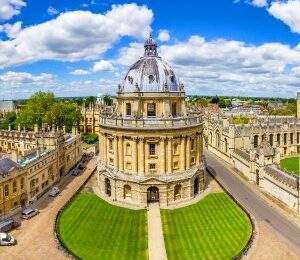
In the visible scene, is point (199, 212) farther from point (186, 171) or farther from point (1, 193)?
point (1, 193)

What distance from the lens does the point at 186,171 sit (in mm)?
61500

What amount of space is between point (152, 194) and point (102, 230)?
13.0 m

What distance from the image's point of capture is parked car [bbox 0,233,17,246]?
144 ft

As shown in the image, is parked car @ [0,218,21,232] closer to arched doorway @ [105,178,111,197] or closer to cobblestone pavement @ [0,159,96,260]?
cobblestone pavement @ [0,159,96,260]

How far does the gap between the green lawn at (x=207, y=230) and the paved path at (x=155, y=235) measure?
2.15 feet

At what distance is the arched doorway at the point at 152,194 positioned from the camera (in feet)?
195

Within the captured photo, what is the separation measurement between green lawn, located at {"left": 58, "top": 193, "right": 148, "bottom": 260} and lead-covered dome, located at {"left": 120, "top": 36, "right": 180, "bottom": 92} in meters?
19.2

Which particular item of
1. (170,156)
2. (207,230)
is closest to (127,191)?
(170,156)

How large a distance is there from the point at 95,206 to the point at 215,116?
57.3 meters

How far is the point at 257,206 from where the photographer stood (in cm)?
5694

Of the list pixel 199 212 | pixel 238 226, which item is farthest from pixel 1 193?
pixel 238 226

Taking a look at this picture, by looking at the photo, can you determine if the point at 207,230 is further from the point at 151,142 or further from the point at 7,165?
the point at 7,165

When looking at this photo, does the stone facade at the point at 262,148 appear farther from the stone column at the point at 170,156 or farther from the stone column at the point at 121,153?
the stone column at the point at 121,153

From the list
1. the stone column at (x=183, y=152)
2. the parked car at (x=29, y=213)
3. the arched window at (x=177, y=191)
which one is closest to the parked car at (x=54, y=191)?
the parked car at (x=29, y=213)
